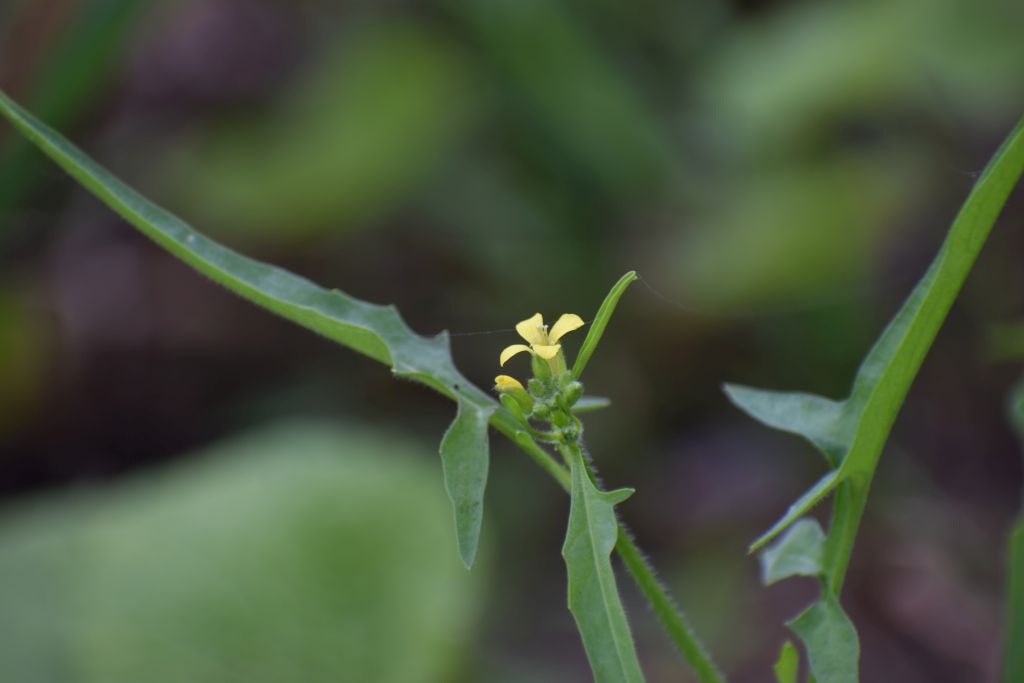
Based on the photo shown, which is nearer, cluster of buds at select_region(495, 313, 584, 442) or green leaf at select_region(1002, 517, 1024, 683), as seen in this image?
cluster of buds at select_region(495, 313, 584, 442)

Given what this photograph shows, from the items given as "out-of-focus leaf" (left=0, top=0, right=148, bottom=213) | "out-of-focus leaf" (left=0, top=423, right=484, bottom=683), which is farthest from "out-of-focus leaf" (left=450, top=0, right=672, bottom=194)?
"out-of-focus leaf" (left=0, top=423, right=484, bottom=683)

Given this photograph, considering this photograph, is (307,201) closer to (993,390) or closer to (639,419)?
(639,419)

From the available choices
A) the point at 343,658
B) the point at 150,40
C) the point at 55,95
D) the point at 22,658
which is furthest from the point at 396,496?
the point at 150,40

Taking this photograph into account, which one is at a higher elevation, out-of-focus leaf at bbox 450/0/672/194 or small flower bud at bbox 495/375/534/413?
out-of-focus leaf at bbox 450/0/672/194

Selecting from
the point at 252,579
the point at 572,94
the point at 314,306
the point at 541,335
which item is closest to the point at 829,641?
the point at 541,335

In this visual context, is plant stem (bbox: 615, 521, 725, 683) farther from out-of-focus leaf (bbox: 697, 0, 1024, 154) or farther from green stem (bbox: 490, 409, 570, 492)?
out-of-focus leaf (bbox: 697, 0, 1024, 154)

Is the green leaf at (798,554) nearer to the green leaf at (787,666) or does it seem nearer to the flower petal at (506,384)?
the green leaf at (787,666)

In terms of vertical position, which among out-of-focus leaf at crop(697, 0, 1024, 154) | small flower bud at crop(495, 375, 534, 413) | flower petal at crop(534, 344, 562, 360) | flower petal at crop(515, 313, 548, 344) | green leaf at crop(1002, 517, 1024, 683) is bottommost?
green leaf at crop(1002, 517, 1024, 683)

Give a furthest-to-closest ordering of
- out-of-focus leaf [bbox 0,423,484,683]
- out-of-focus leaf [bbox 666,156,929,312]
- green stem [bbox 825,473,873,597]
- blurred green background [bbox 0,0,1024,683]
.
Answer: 1. out-of-focus leaf [bbox 666,156,929,312]
2. blurred green background [bbox 0,0,1024,683]
3. out-of-focus leaf [bbox 0,423,484,683]
4. green stem [bbox 825,473,873,597]
